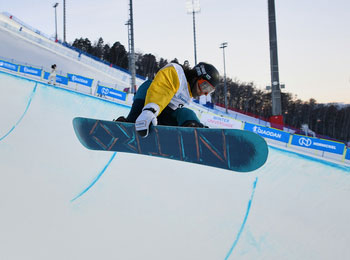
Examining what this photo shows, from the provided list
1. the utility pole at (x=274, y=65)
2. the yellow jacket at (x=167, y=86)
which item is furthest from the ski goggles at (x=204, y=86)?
the utility pole at (x=274, y=65)

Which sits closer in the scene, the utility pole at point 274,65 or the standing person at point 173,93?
A: the standing person at point 173,93

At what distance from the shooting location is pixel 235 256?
3055 mm

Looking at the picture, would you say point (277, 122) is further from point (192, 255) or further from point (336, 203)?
point (192, 255)

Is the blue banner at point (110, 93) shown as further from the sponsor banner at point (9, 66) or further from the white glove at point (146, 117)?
the white glove at point (146, 117)

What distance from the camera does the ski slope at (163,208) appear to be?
3.01 meters

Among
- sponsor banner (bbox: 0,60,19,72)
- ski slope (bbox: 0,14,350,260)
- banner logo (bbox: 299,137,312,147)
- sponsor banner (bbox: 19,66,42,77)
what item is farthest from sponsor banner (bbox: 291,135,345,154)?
sponsor banner (bbox: 0,60,19,72)

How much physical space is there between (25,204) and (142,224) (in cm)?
142

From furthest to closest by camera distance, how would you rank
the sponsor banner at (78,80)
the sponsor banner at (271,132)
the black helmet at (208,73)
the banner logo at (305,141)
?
the sponsor banner at (78,80) → the sponsor banner at (271,132) → the banner logo at (305,141) → the black helmet at (208,73)

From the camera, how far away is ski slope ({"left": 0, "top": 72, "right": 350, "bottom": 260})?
9.87 feet

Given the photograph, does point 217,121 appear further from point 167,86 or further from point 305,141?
point 167,86

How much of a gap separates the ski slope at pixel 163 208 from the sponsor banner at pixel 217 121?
6.09m

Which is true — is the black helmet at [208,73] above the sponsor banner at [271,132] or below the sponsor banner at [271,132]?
above

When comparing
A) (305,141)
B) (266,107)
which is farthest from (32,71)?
(266,107)

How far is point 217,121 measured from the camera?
32.9ft
